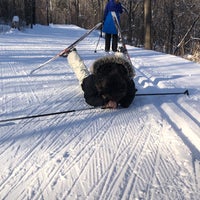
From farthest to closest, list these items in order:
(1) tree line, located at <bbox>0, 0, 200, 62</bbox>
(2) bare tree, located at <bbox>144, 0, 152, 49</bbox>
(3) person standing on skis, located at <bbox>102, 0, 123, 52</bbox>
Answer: (1) tree line, located at <bbox>0, 0, 200, 62</bbox>, (2) bare tree, located at <bbox>144, 0, 152, 49</bbox>, (3) person standing on skis, located at <bbox>102, 0, 123, 52</bbox>

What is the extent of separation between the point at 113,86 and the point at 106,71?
0.77 feet

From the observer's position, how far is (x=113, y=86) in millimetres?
4215

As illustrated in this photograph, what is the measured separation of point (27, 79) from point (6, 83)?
484 millimetres

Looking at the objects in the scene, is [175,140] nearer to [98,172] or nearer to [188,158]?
[188,158]

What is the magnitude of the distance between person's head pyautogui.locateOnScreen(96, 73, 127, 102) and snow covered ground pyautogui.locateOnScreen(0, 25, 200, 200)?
0.86ft

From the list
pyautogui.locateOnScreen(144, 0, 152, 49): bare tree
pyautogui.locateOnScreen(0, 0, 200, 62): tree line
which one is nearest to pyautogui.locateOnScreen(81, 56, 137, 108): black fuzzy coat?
pyautogui.locateOnScreen(144, 0, 152, 49): bare tree

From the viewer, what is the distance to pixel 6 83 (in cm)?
574

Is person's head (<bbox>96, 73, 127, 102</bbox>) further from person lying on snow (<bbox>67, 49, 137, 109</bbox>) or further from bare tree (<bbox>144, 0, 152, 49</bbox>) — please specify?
bare tree (<bbox>144, 0, 152, 49</bbox>)

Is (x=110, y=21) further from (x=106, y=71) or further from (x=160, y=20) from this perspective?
(x=160, y=20)

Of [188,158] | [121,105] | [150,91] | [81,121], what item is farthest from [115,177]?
[150,91]

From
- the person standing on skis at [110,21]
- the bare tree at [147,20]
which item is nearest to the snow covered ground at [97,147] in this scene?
the person standing on skis at [110,21]

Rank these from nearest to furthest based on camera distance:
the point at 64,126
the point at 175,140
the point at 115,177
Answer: the point at 115,177 → the point at 175,140 → the point at 64,126

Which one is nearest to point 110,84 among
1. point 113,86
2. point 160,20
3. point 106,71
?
point 113,86

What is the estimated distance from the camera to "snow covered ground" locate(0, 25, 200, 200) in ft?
8.84
